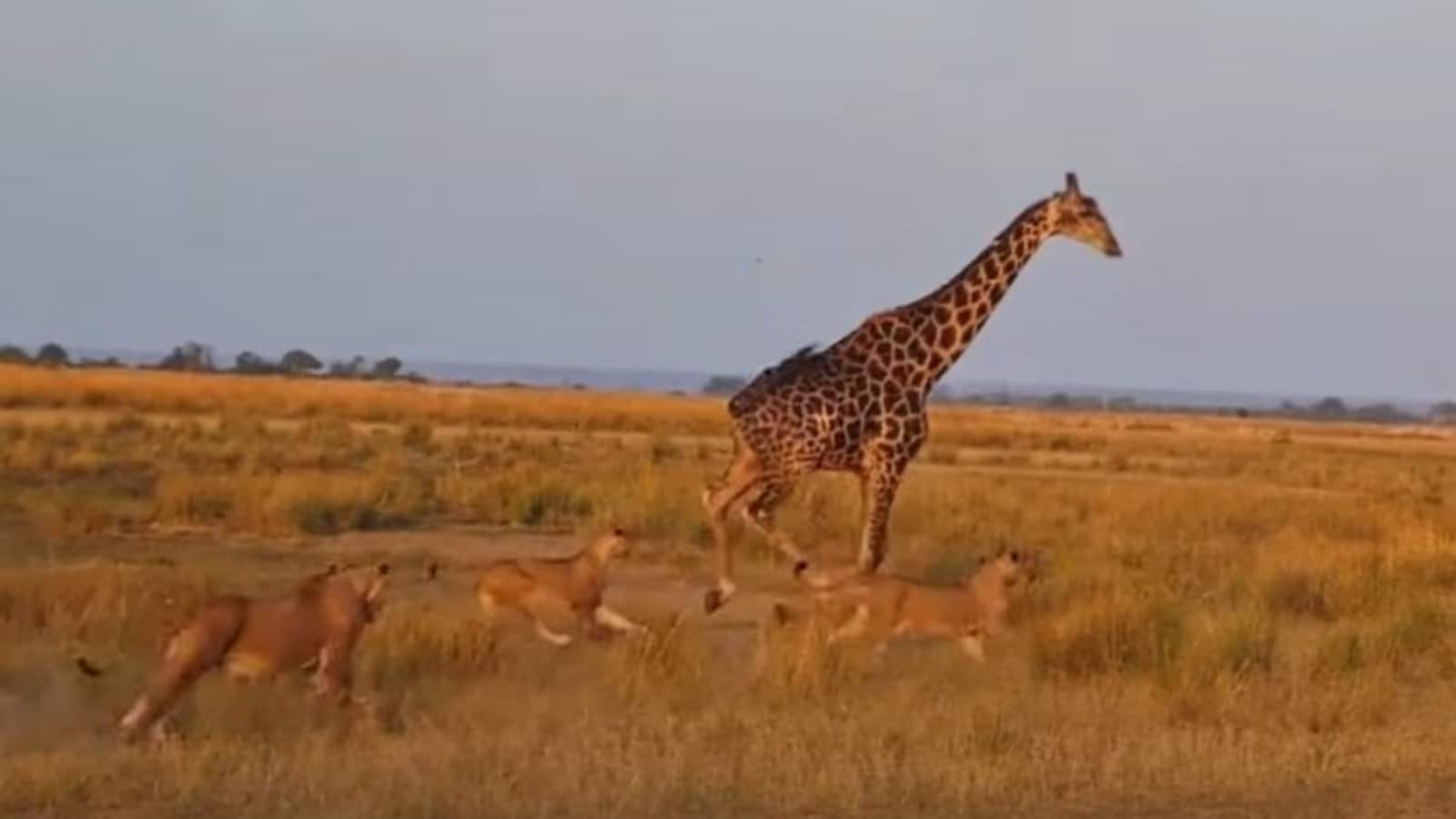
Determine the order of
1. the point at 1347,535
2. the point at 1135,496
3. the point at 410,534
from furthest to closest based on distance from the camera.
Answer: the point at 1135,496, the point at 1347,535, the point at 410,534

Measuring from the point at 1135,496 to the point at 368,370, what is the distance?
14045 centimetres

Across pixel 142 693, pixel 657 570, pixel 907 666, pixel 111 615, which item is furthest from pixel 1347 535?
pixel 142 693

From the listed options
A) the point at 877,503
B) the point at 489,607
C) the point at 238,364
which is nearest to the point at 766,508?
the point at 877,503

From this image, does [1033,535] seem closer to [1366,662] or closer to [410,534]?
[410,534]

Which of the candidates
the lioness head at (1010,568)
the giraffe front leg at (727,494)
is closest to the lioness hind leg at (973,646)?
the lioness head at (1010,568)

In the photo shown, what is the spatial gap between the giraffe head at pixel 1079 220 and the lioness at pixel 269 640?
843 cm

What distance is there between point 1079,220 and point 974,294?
1.08 m

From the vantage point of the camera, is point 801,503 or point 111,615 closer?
point 111,615

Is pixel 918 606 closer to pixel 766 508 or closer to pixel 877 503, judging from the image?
pixel 877 503

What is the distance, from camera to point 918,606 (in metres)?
17.3

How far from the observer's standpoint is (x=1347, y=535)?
102 ft

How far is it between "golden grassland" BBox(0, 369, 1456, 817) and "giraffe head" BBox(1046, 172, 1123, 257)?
2804 millimetres

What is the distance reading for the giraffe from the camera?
67.3 feet

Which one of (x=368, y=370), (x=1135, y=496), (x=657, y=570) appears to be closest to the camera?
(x=657, y=570)
